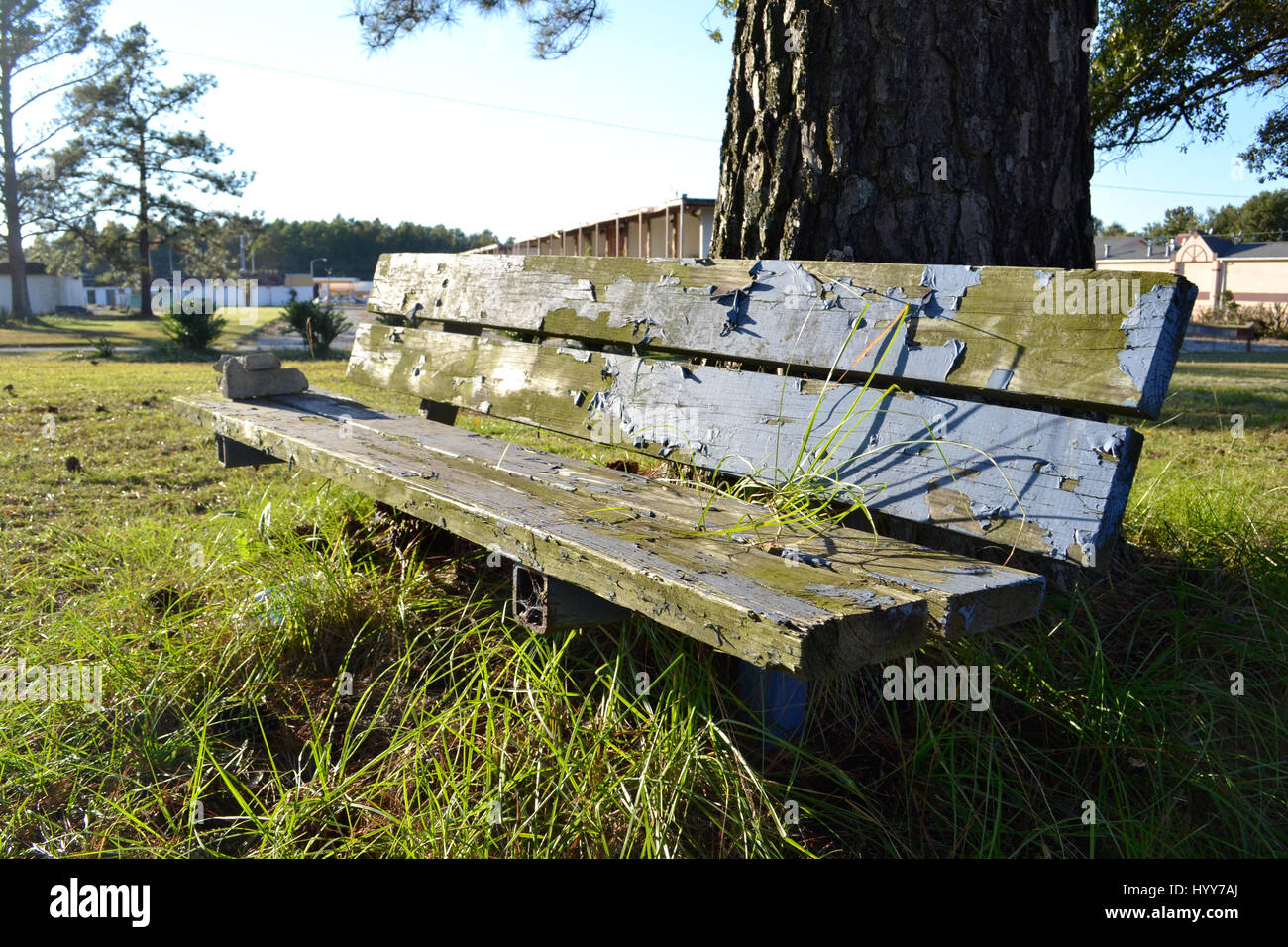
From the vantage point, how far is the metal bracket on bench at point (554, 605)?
2020mm

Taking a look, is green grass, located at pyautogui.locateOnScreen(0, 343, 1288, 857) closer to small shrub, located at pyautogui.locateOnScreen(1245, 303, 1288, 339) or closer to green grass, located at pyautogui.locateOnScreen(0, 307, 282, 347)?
green grass, located at pyautogui.locateOnScreen(0, 307, 282, 347)

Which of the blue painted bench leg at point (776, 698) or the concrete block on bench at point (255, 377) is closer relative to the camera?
the blue painted bench leg at point (776, 698)

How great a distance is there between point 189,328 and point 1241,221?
6906 centimetres

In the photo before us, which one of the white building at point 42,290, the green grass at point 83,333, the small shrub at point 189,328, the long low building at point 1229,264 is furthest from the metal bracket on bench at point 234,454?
the long low building at point 1229,264

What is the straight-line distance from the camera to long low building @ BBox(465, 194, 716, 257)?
63.7 feet

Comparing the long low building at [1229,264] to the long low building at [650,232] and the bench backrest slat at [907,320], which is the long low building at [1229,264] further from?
the bench backrest slat at [907,320]

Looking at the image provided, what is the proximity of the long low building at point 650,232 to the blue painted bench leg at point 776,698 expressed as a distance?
15617mm

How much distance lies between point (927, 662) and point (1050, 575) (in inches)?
21.3

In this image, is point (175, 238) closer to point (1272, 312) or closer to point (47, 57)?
point (47, 57)

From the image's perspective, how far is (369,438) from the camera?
3143 mm

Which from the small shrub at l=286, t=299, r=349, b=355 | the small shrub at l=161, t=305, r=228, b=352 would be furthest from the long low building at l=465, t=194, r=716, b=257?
the small shrub at l=161, t=305, r=228, b=352

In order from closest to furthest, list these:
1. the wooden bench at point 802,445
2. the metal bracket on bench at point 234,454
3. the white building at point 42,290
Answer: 1. the wooden bench at point 802,445
2. the metal bracket on bench at point 234,454
3. the white building at point 42,290

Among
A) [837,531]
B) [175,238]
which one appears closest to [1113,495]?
[837,531]
